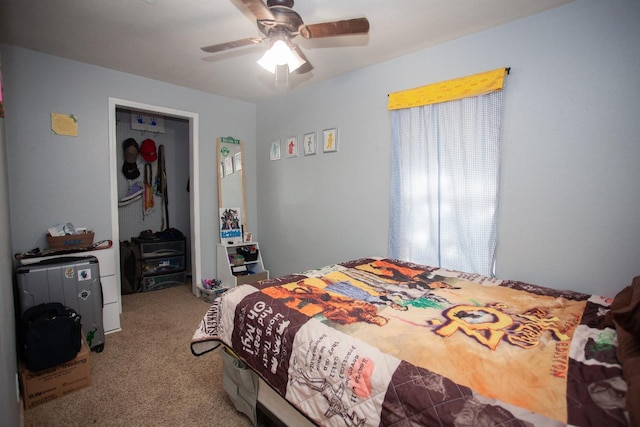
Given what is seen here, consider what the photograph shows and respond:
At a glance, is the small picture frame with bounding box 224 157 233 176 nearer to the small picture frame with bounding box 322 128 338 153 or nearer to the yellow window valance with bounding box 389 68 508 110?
the small picture frame with bounding box 322 128 338 153

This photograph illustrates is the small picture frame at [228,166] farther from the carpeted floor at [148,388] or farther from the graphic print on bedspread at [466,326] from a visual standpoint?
the graphic print on bedspread at [466,326]

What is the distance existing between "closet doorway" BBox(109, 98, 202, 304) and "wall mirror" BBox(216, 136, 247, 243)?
30 centimetres

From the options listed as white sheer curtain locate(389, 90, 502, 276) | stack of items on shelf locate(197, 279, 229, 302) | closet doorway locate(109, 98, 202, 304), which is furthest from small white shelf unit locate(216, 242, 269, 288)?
white sheer curtain locate(389, 90, 502, 276)

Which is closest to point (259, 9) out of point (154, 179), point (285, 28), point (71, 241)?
point (285, 28)

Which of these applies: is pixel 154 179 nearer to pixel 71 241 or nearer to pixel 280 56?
pixel 71 241

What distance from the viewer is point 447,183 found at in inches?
91.0

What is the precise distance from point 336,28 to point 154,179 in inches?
152

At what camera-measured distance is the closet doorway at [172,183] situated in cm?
299

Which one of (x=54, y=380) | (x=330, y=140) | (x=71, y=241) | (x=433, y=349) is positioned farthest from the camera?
(x=330, y=140)

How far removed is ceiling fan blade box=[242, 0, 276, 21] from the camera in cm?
137

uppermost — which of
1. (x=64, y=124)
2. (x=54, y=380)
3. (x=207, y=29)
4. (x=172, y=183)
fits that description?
(x=207, y=29)

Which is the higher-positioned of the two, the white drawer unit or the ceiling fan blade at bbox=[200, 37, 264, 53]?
the ceiling fan blade at bbox=[200, 37, 264, 53]

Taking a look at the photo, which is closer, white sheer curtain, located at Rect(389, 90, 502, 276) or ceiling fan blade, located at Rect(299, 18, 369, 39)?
ceiling fan blade, located at Rect(299, 18, 369, 39)

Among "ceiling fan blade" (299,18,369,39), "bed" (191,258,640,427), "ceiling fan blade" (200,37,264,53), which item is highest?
"ceiling fan blade" (200,37,264,53)
